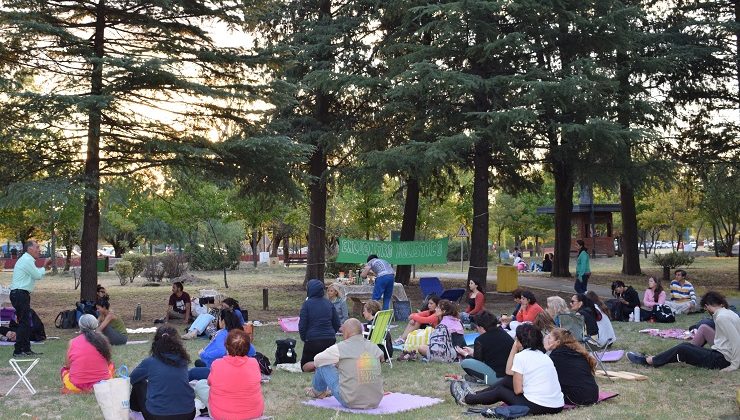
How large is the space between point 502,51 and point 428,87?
7.91 ft

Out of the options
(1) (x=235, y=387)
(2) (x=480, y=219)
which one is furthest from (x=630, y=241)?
(1) (x=235, y=387)

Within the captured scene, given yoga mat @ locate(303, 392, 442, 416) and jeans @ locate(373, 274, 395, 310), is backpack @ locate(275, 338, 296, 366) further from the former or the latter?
jeans @ locate(373, 274, 395, 310)

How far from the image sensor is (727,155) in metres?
24.9

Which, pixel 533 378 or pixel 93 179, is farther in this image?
pixel 93 179

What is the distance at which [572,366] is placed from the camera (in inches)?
326

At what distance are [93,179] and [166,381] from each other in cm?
985

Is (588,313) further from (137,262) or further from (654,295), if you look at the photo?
(137,262)

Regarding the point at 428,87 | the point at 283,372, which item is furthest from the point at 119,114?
the point at 283,372

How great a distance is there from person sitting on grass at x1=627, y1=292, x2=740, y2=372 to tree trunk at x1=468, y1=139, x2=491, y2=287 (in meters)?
10.3

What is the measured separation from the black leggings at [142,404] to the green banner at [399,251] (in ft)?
49.0

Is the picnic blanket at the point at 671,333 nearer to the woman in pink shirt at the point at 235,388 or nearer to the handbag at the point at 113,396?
the woman in pink shirt at the point at 235,388

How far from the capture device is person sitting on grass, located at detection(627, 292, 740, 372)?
10.4 metres

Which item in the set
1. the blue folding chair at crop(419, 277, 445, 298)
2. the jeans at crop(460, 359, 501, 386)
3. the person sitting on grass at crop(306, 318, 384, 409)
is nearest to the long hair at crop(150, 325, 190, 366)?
the person sitting on grass at crop(306, 318, 384, 409)

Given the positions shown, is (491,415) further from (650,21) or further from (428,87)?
(650,21)
